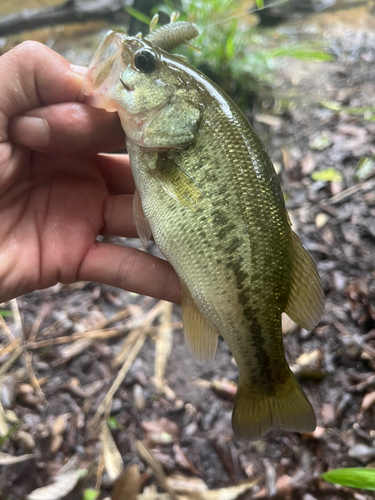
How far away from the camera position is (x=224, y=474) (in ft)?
6.11

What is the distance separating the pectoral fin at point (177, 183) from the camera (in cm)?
132

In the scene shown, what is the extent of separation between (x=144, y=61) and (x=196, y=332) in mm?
1145

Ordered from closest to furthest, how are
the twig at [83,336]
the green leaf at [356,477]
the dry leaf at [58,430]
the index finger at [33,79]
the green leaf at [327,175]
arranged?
the green leaf at [356,477] → the index finger at [33,79] → the dry leaf at [58,430] → the twig at [83,336] → the green leaf at [327,175]

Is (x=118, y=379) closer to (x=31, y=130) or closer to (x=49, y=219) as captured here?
(x=49, y=219)

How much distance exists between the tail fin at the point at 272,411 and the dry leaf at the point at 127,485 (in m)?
0.76

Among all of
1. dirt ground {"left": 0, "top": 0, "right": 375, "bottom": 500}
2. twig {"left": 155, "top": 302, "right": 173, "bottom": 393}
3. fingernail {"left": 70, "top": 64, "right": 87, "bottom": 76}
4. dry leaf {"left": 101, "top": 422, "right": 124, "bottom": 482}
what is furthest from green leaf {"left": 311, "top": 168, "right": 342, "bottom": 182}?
dry leaf {"left": 101, "top": 422, "right": 124, "bottom": 482}

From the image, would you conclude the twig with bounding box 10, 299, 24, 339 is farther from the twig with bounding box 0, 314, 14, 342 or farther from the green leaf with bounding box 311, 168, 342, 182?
the green leaf with bounding box 311, 168, 342, 182

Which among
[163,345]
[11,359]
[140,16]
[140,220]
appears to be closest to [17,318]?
[11,359]

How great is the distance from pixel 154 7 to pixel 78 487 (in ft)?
13.4

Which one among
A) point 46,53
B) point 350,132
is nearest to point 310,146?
point 350,132

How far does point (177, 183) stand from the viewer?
1.35 m

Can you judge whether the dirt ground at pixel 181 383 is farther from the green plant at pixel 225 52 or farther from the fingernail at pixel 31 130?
the fingernail at pixel 31 130

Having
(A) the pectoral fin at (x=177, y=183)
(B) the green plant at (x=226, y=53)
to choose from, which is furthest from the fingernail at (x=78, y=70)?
(B) the green plant at (x=226, y=53)

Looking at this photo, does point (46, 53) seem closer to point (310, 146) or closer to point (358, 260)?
point (358, 260)
